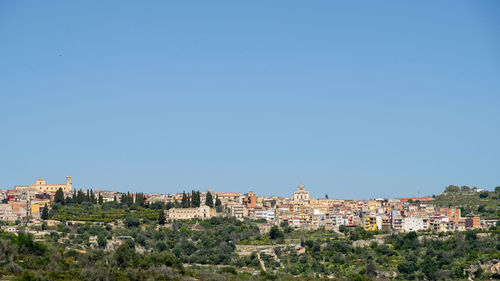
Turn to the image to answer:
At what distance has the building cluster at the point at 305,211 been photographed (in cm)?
7069

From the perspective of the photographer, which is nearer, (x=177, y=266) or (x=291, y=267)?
(x=177, y=266)

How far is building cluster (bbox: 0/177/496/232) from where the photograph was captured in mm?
70688

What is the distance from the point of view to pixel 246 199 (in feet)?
291

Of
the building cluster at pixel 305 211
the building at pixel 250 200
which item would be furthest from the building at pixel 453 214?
the building at pixel 250 200

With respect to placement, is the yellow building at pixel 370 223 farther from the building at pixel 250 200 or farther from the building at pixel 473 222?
the building at pixel 250 200

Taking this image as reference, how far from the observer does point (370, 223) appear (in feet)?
238

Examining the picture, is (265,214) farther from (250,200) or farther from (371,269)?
(371,269)

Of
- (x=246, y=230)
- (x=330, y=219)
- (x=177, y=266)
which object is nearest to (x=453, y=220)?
(x=330, y=219)

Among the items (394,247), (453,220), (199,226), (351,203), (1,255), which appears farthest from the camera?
(351,203)

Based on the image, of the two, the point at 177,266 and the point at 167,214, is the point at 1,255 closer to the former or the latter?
the point at 177,266

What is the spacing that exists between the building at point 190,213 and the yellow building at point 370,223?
13.9m

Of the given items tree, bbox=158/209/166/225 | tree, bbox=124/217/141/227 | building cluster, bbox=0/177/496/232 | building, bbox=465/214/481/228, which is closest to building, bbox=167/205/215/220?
building cluster, bbox=0/177/496/232

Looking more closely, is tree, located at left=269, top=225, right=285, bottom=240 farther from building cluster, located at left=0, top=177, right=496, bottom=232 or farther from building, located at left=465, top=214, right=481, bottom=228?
building, located at left=465, top=214, right=481, bottom=228

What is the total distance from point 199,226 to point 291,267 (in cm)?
1627
